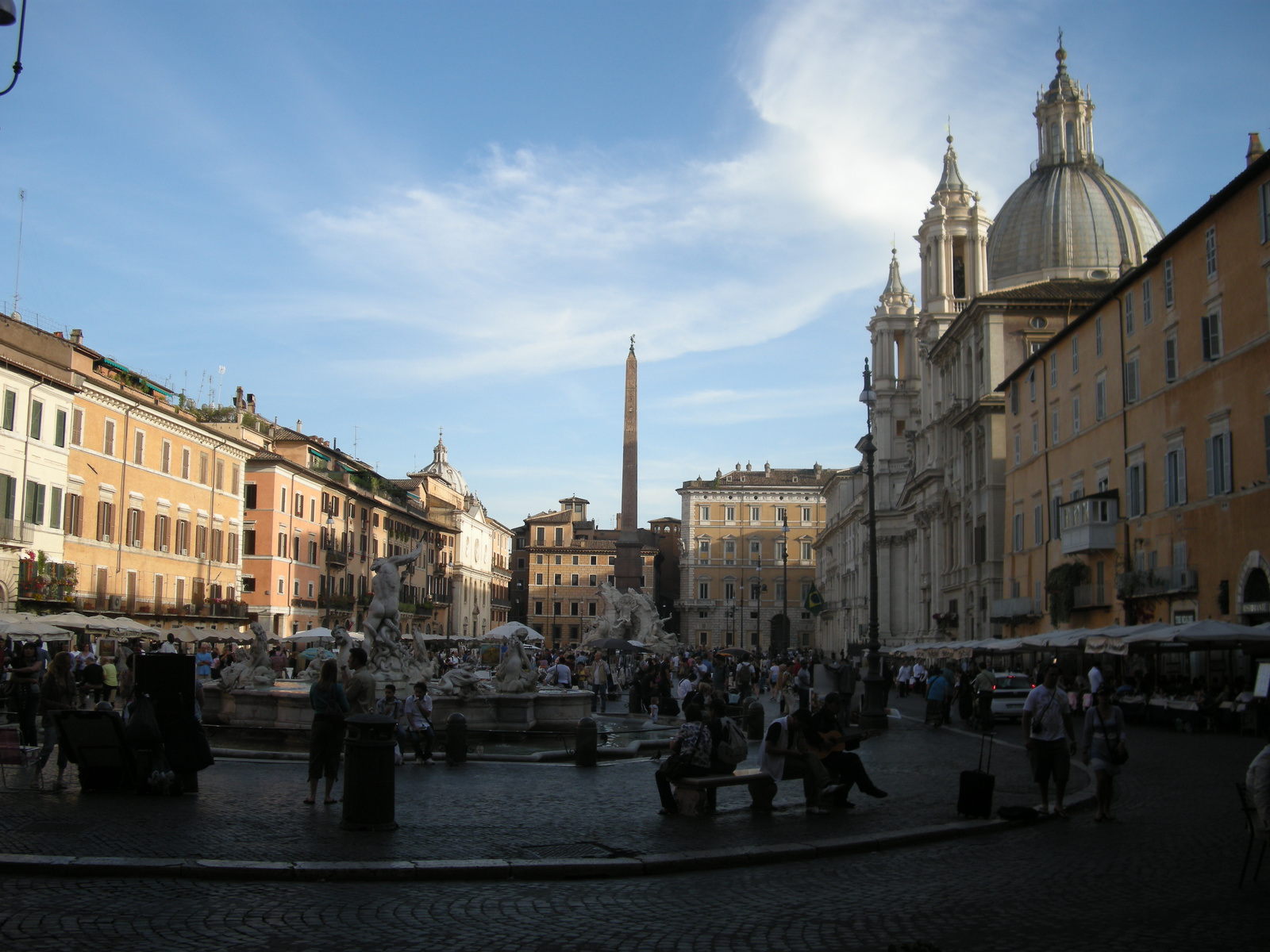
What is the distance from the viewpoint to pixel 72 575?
37219 mm

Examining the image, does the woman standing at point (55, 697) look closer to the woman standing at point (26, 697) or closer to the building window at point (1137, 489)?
the woman standing at point (26, 697)

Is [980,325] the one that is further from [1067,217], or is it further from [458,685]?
[458,685]

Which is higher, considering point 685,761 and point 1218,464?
point 1218,464

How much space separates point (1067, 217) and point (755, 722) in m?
42.6

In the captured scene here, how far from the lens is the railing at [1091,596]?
35.8 metres

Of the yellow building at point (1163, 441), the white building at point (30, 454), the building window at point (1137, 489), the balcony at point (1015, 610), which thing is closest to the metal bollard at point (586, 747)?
the yellow building at point (1163, 441)

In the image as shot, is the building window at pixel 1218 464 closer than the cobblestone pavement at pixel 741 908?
No

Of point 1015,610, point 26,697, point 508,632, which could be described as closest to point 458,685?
point 26,697

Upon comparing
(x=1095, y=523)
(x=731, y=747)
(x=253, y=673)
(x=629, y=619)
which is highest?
Result: (x=1095, y=523)

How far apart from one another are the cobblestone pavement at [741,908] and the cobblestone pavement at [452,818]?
52 cm

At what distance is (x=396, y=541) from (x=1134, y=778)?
218 ft

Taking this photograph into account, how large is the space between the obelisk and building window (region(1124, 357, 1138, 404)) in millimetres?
28821

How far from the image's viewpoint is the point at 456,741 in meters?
15.7

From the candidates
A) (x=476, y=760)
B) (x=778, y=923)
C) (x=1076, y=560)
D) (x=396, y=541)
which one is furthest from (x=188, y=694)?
(x=396, y=541)
